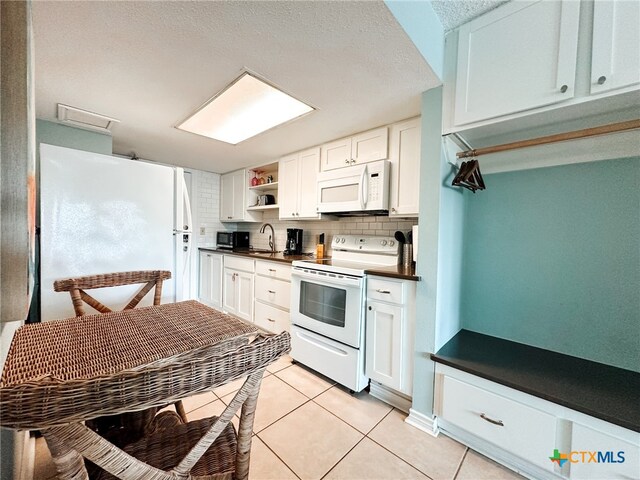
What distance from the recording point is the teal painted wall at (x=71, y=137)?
7.18ft

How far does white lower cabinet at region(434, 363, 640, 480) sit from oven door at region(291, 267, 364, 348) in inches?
24.7

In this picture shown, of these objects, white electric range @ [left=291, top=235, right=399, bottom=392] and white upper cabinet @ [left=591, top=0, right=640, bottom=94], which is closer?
white upper cabinet @ [left=591, top=0, right=640, bottom=94]

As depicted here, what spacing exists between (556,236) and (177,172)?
265cm

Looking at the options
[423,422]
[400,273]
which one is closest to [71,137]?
[400,273]

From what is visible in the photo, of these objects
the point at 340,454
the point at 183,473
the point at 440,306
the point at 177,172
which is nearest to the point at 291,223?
the point at 177,172

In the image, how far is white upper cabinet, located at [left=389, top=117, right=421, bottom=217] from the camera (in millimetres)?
2014

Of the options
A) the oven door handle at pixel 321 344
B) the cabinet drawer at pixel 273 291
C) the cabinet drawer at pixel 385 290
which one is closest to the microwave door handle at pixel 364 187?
the cabinet drawer at pixel 385 290

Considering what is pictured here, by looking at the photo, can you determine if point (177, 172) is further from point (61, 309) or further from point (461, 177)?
point (461, 177)

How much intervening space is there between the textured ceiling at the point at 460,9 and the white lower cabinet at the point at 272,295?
7.10 ft

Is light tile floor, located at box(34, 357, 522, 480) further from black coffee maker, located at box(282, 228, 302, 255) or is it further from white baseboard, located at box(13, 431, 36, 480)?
black coffee maker, located at box(282, 228, 302, 255)

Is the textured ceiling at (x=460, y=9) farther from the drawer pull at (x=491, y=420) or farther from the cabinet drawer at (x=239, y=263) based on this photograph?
the cabinet drawer at (x=239, y=263)

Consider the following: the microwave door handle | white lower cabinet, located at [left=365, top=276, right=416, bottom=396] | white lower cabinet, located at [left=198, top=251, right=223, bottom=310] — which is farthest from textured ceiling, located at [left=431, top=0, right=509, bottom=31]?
white lower cabinet, located at [left=198, top=251, right=223, bottom=310]

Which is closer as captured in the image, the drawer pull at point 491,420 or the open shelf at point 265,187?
the drawer pull at point 491,420

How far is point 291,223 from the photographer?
11.8 feet
